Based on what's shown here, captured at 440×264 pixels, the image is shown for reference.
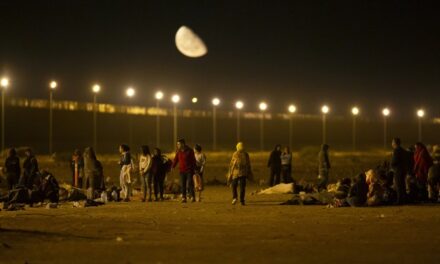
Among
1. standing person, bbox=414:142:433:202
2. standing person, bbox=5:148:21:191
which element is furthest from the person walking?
standing person, bbox=414:142:433:202

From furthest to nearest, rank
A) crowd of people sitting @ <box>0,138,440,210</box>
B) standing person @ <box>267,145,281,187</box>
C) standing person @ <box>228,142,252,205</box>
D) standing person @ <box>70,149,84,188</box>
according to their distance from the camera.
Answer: standing person @ <box>267,145,281,187</box> → standing person @ <box>70,149,84,188</box> → standing person @ <box>228,142,252,205</box> → crowd of people sitting @ <box>0,138,440,210</box>

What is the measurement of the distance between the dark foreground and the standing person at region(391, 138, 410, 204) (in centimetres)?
91

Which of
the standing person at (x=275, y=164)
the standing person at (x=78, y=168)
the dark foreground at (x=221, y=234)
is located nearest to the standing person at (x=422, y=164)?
the dark foreground at (x=221, y=234)

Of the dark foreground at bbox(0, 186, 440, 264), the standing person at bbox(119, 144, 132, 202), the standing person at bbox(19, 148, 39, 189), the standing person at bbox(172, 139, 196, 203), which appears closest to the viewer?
the dark foreground at bbox(0, 186, 440, 264)

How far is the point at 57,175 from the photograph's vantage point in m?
38.4

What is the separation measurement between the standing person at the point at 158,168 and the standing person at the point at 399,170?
6.66m

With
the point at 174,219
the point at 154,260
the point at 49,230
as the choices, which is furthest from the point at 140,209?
the point at 154,260

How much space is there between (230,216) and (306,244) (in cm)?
498

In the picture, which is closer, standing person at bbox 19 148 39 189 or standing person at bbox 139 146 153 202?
standing person at bbox 139 146 153 202

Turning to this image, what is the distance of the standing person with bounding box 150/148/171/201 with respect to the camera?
21.5 metres

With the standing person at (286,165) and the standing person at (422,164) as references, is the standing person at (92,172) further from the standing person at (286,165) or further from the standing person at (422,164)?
the standing person at (422,164)

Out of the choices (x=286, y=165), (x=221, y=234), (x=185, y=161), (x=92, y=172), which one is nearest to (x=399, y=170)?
(x=185, y=161)

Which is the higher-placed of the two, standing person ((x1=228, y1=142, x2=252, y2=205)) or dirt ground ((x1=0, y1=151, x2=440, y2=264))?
→ standing person ((x1=228, y1=142, x2=252, y2=205))

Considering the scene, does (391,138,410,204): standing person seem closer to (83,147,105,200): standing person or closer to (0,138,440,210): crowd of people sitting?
(0,138,440,210): crowd of people sitting
